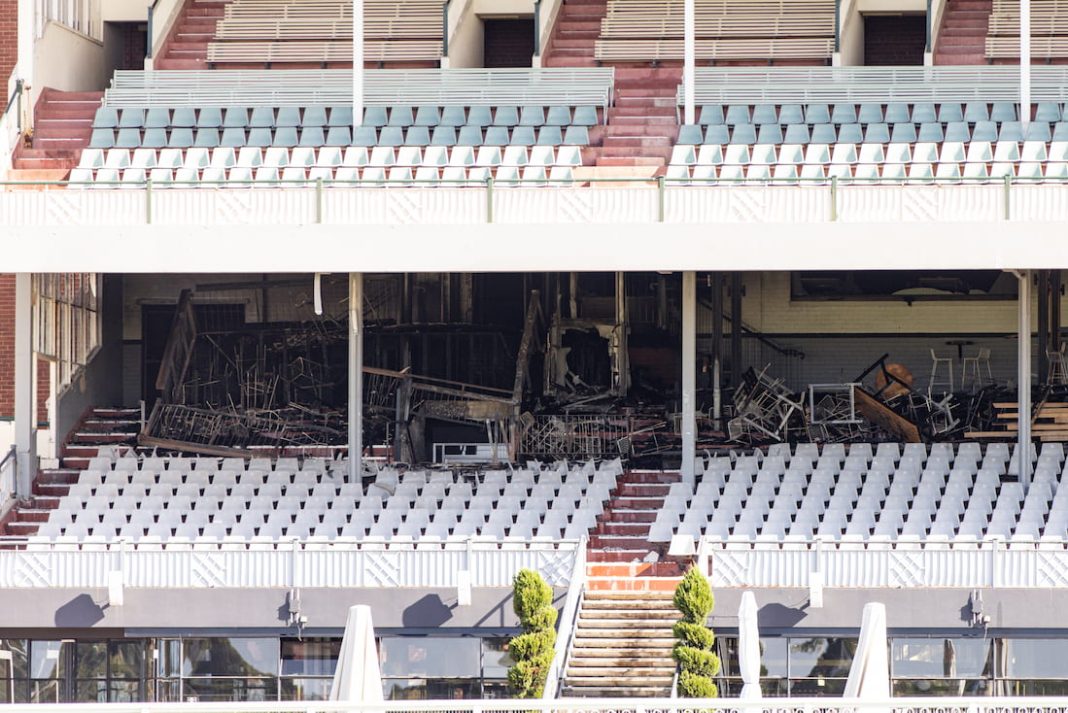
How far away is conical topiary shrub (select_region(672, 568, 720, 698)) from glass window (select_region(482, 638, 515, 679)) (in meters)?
3.15

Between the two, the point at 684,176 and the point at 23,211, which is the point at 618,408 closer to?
the point at 684,176

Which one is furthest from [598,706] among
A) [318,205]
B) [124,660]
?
[318,205]

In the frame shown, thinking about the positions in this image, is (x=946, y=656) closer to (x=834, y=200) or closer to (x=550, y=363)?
(x=834, y=200)

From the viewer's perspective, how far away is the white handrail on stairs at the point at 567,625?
21.7 m

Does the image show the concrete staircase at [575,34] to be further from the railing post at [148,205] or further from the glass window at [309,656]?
the glass window at [309,656]

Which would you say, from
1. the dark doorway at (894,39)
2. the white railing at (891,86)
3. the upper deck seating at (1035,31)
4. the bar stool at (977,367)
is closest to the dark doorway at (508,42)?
the white railing at (891,86)

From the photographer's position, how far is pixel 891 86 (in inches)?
1193

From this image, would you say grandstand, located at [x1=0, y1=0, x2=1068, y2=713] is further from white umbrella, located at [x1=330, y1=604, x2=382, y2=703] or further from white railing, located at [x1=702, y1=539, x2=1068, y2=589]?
white umbrella, located at [x1=330, y1=604, x2=382, y2=703]

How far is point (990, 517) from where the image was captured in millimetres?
25578

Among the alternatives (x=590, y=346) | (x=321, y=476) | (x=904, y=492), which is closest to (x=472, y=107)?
(x=590, y=346)

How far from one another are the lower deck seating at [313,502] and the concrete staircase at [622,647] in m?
1.27

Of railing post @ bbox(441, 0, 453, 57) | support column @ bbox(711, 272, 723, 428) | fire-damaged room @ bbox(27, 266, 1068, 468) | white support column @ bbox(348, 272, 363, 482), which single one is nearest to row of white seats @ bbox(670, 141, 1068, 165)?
fire-damaged room @ bbox(27, 266, 1068, 468)

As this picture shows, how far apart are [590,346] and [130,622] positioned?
898 cm

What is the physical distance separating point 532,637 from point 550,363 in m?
8.92
